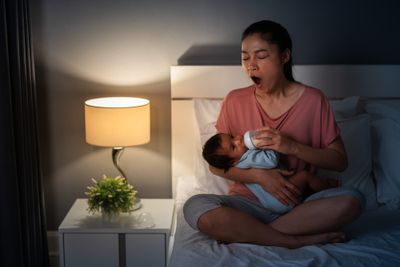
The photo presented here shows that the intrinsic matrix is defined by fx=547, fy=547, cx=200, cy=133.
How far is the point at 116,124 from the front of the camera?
2.60m

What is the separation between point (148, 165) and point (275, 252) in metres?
1.31

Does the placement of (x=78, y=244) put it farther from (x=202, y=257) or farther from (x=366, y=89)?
(x=366, y=89)

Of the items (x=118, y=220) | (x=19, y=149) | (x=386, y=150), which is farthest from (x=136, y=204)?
(x=386, y=150)

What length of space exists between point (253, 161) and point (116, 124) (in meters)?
0.75

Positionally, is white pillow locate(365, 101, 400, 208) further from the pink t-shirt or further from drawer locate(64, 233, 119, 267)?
drawer locate(64, 233, 119, 267)

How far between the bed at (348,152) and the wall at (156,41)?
4.3 inches

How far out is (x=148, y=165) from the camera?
3098 millimetres

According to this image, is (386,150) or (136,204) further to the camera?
(136,204)

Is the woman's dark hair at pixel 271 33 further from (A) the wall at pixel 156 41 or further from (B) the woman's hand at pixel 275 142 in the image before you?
(A) the wall at pixel 156 41

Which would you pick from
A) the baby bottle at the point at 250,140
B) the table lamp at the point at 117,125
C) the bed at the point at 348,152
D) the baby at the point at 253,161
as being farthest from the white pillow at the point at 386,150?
the table lamp at the point at 117,125

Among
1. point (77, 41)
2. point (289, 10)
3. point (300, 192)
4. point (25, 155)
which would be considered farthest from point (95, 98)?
point (300, 192)

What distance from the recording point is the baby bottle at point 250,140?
7.08 feet

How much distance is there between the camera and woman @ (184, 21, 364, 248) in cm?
201

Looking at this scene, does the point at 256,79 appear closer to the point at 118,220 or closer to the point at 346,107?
the point at 346,107
